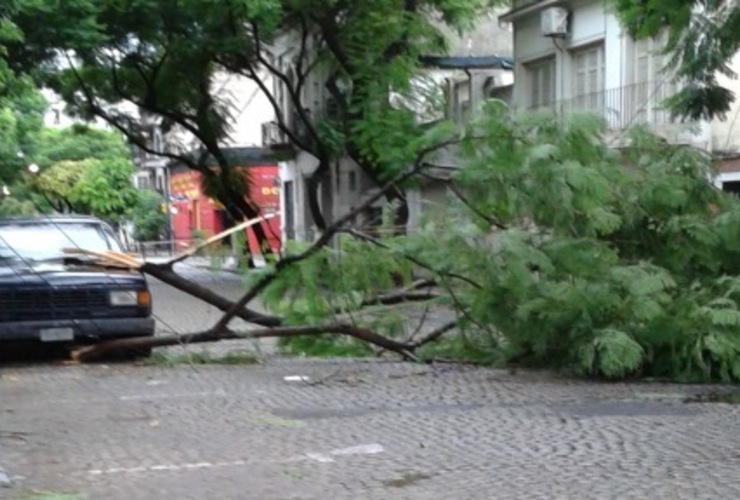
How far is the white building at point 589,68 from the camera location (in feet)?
85.3

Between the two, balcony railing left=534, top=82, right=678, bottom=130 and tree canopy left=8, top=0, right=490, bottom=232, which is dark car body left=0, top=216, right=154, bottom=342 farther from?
balcony railing left=534, top=82, right=678, bottom=130

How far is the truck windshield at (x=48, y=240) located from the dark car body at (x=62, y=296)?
0.01m

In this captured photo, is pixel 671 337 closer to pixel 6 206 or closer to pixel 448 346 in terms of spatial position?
pixel 448 346

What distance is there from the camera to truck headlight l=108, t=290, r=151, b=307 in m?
16.1

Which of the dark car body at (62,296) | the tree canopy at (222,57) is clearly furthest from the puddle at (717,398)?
the tree canopy at (222,57)

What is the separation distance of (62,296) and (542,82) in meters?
20.1

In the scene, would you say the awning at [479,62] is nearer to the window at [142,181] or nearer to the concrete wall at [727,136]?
the concrete wall at [727,136]

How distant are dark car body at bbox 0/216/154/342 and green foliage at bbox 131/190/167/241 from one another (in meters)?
47.0

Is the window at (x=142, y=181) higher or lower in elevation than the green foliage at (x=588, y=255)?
higher

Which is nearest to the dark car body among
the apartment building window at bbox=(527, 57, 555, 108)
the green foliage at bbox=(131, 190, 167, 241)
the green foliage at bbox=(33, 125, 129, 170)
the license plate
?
the license plate

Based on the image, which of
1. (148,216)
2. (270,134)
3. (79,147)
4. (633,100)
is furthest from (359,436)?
(148,216)

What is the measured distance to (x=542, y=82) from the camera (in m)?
33.7

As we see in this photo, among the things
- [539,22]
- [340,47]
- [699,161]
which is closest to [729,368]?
[699,161]

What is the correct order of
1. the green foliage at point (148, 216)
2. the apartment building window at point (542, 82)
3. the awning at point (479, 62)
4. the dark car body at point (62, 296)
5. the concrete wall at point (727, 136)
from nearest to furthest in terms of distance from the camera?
the dark car body at point (62, 296)
the concrete wall at point (727, 136)
the apartment building window at point (542, 82)
the awning at point (479, 62)
the green foliage at point (148, 216)
